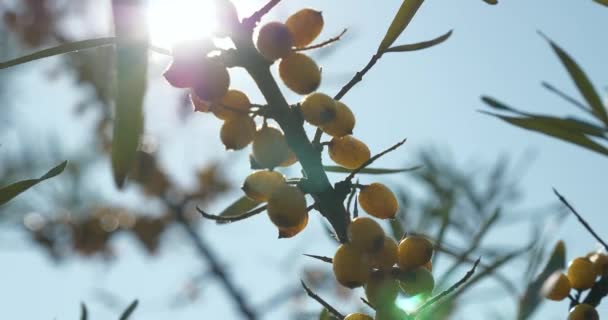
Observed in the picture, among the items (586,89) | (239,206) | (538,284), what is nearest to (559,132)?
(586,89)

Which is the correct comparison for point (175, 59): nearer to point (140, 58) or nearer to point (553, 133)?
point (140, 58)

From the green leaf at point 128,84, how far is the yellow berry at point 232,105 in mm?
188

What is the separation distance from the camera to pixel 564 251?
2.54ft

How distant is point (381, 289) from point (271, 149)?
0.20 meters

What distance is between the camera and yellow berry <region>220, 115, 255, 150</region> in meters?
0.69

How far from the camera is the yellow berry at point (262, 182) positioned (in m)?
0.67

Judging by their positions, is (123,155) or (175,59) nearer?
(123,155)

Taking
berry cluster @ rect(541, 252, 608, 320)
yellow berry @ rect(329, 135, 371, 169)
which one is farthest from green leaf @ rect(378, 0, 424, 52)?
berry cluster @ rect(541, 252, 608, 320)

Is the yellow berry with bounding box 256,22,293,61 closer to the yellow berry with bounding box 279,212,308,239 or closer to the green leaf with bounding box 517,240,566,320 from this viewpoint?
the yellow berry with bounding box 279,212,308,239

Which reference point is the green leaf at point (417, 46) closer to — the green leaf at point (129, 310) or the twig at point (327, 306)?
the twig at point (327, 306)

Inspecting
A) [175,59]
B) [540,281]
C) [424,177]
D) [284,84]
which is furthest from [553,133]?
[424,177]

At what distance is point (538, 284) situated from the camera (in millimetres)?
693

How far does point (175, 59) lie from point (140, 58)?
133 millimetres

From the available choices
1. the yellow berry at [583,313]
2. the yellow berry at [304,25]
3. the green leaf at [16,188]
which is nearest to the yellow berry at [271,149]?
the yellow berry at [304,25]
